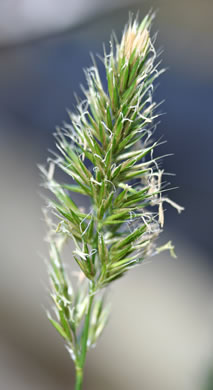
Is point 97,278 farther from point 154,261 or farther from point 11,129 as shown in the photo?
point 11,129

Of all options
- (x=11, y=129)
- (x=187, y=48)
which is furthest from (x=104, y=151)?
(x=187, y=48)

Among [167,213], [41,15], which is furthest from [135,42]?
[41,15]

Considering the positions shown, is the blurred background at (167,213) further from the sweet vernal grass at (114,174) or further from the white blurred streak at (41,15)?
the sweet vernal grass at (114,174)

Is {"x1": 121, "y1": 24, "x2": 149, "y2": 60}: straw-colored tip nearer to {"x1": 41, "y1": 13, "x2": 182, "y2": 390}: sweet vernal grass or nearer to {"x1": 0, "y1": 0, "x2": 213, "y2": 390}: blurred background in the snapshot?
{"x1": 41, "y1": 13, "x2": 182, "y2": 390}: sweet vernal grass

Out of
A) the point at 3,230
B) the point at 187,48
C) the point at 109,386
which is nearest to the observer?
the point at 109,386

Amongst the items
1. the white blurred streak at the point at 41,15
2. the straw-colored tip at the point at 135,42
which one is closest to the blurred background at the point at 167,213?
the white blurred streak at the point at 41,15

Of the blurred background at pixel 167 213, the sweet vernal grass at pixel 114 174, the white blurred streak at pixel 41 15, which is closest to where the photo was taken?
the sweet vernal grass at pixel 114 174
